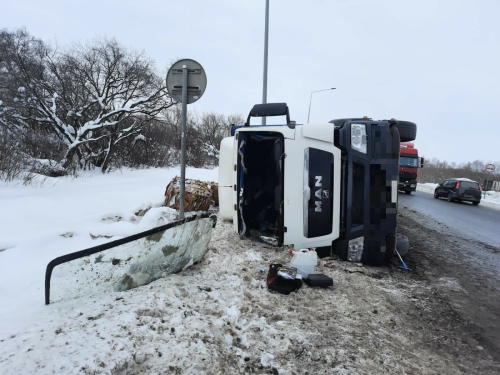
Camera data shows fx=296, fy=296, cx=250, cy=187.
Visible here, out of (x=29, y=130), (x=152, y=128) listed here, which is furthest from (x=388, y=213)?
(x=152, y=128)

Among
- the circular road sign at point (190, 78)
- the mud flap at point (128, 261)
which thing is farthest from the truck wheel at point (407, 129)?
the mud flap at point (128, 261)

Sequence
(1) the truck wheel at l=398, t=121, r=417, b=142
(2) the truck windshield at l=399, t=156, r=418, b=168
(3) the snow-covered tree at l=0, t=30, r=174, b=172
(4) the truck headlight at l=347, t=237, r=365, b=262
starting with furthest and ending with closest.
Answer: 1. (2) the truck windshield at l=399, t=156, r=418, b=168
2. (3) the snow-covered tree at l=0, t=30, r=174, b=172
3. (1) the truck wheel at l=398, t=121, r=417, b=142
4. (4) the truck headlight at l=347, t=237, r=365, b=262

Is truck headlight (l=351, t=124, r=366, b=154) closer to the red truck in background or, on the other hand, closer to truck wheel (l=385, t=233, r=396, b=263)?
truck wheel (l=385, t=233, r=396, b=263)

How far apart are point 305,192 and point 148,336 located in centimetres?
277

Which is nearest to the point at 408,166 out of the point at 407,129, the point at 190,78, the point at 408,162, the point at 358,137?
the point at 408,162

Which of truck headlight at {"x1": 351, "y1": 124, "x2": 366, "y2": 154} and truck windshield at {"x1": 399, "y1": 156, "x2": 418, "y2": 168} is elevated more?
truck windshield at {"x1": 399, "y1": 156, "x2": 418, "y2": 168}

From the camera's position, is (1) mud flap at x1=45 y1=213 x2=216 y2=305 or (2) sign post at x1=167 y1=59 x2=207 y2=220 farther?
(2) sign post at x1=167 y1=59 x2=207 y2=220

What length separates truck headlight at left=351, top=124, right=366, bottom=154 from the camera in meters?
4.08

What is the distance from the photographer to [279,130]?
4293mm

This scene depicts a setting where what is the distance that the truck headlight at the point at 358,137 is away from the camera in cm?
408

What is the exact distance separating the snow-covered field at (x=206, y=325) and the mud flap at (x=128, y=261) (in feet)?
0.33

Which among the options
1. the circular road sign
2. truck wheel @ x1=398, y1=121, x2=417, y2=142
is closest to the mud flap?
the circular road sign

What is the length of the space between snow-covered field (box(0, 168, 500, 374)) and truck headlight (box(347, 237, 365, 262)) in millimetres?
250

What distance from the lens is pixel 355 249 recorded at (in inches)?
164
